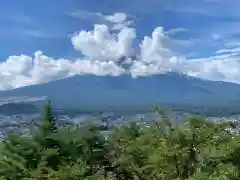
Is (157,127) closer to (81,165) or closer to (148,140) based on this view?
(148,140)

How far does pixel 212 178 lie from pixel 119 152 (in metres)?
11.1

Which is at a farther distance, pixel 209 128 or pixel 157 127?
pixel 157 127

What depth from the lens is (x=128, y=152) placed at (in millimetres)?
37844

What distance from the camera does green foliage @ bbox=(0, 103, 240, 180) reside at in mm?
31953

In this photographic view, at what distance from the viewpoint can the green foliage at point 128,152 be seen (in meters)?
32.0

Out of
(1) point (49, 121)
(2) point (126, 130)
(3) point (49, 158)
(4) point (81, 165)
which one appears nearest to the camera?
(4) point (81, 165)

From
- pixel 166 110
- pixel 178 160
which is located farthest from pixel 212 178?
pixel 166 110

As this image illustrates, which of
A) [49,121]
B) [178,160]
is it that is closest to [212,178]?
[178,160]

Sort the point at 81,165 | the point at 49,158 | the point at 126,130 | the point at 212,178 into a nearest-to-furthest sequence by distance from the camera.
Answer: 1. the point at 212,178
2. the point at 81,165
3. the point at 49,158
4. the point at 126,130

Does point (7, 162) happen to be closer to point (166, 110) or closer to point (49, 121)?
point (49, 121)

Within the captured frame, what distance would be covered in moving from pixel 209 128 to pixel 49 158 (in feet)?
47.8

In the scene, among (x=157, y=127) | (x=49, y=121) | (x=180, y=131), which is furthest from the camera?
(x=49, y=121)

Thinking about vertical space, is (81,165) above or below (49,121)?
below

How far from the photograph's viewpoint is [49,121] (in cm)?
4797
